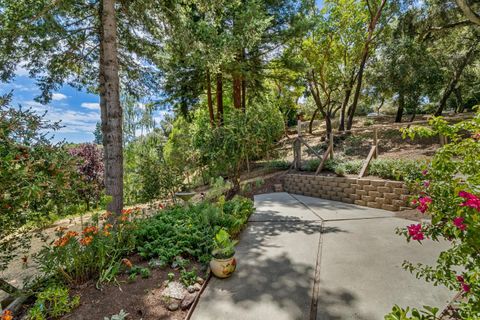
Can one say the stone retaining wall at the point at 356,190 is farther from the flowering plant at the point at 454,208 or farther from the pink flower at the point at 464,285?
the pink flower at the point at 464,285

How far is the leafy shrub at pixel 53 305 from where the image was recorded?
1.77 m

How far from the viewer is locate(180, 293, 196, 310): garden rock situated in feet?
6.75

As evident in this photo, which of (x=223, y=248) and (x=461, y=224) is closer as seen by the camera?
(x=461, y=224)

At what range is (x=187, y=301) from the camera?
2.11 metres

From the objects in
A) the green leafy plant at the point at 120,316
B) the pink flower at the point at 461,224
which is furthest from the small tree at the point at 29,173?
the pink flower at the point at 461,224

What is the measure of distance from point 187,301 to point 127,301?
1.79 feet

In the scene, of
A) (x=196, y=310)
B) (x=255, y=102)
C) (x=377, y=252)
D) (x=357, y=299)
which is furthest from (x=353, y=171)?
(x=255, y=102)

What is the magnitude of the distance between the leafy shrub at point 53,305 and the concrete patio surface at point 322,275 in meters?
1.07

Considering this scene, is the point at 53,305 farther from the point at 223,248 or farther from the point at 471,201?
the point at 471,201

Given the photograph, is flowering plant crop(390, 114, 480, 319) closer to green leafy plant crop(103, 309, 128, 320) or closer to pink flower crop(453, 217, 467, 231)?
pink flower crop(453, 217, 467, 231)

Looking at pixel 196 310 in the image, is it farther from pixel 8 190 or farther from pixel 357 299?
pixel 8 190

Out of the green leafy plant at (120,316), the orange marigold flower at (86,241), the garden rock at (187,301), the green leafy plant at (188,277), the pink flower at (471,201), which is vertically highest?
the pink flower at (471,201)

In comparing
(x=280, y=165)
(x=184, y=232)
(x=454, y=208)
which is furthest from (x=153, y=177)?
(x=454, y=208)

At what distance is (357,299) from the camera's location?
201 centimetres
